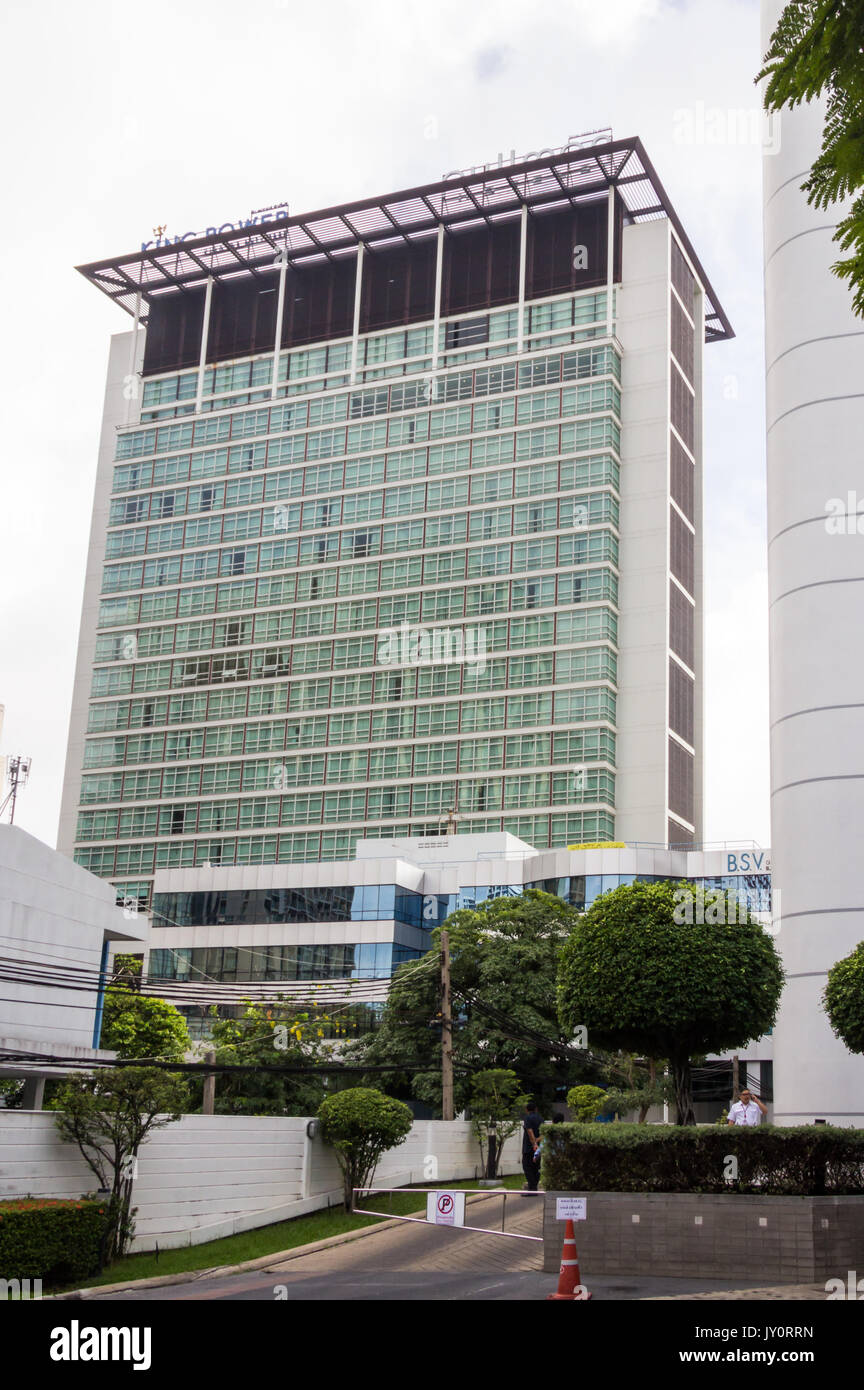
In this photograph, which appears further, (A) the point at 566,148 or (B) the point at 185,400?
(B) the point at 185,400

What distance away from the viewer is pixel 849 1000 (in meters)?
19.0

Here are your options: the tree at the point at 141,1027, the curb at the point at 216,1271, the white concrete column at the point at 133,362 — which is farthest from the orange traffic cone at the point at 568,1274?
the white concrete column at the point at 133,362

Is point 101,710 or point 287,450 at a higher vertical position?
point 287,450

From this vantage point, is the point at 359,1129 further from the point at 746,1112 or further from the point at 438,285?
the point at 438,285

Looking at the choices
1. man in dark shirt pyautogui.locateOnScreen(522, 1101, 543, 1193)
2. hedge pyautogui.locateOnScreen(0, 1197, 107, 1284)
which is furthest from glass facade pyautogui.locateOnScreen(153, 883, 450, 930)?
hedge pyautogui.locateOnScreen(0, 1197, 107, 1284)

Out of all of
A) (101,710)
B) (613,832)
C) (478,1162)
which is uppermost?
(101,710)

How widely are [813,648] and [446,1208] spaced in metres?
12.0

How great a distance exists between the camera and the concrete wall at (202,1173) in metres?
19.0

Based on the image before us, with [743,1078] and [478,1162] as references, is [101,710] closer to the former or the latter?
[743,1078]
